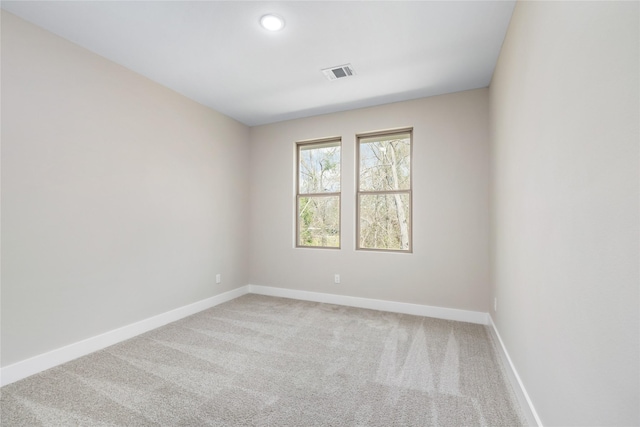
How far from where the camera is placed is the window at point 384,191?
372 cm

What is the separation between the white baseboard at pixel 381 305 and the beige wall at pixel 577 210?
132 centimetres

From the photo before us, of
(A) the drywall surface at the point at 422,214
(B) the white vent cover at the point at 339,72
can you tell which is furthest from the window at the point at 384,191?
(B) the white vent cover at the point at 339,72

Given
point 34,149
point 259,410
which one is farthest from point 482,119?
point 34,149

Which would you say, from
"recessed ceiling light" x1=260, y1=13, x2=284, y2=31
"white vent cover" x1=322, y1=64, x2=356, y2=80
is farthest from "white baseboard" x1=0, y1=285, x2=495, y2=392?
"recessed ceiling light" x1=260, y1=13, x2=284, y2=31

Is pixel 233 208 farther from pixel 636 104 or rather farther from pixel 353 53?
pixel 636 104

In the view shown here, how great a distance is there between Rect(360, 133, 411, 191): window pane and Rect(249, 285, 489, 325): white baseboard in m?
1.52

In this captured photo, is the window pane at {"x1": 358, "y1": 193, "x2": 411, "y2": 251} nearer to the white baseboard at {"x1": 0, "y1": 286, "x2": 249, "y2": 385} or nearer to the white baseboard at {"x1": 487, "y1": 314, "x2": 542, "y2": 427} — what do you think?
the white baseboard at {"x1": 487, "y1": 314, "x2": 542, "y2": 427}

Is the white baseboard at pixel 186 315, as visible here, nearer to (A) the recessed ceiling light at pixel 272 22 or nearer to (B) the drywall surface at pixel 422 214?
(B) the drywall surface at pixel 422 214

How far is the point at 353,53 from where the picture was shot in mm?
2551

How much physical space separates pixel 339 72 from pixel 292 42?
0.66m

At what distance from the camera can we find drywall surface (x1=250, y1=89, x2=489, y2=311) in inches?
128

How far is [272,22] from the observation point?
214 centimetres

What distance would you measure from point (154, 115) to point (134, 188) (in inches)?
33.5

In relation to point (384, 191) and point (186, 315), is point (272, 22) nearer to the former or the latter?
point (384, 191)
